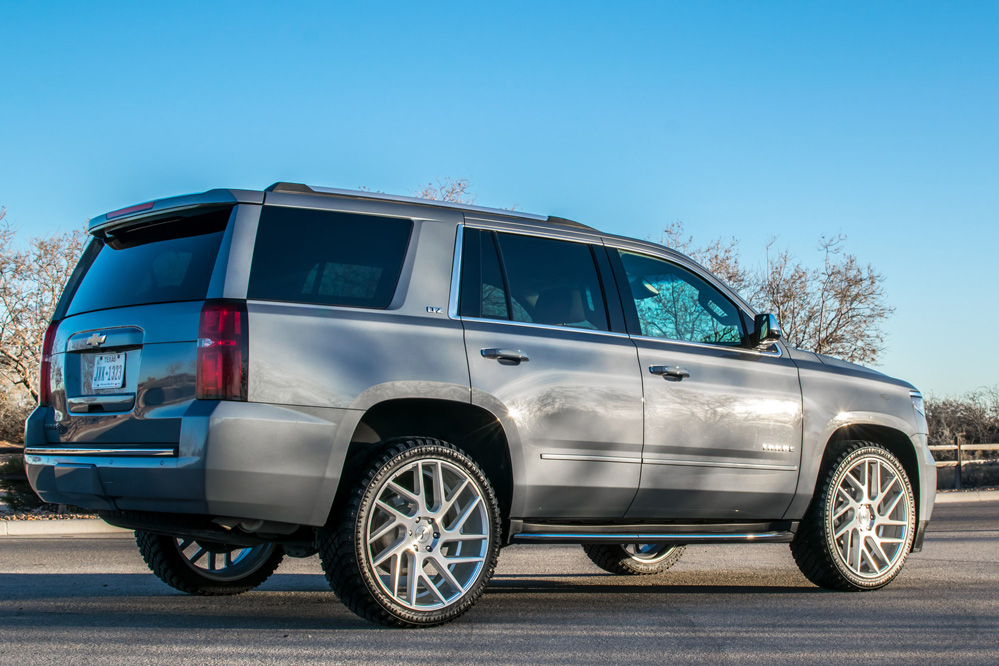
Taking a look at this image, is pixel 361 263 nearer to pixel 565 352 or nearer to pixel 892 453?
pixel 565 352

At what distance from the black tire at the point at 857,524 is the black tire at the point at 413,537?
232 centimetres

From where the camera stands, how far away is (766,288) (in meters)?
37.2

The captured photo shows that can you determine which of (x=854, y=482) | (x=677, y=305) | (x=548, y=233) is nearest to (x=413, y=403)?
(x=548, y=233)

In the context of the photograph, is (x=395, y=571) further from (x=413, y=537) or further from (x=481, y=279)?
(x=481, y=279)

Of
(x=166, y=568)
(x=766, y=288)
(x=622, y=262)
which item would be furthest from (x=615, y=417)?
(x=766, y=288)

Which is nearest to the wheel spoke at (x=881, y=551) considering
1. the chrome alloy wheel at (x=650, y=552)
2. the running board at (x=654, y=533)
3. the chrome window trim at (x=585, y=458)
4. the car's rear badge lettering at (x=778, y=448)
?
the running board at (x=654, y=533)

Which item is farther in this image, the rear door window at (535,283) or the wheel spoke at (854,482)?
the wheel spoke at (854,482)

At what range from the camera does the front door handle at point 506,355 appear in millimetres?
4965

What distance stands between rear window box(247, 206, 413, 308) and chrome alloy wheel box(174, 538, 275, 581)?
1.77 metres

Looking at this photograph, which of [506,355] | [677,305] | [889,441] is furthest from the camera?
[889,441]

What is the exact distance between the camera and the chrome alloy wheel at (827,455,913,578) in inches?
243

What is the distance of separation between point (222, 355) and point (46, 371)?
4.69 ft

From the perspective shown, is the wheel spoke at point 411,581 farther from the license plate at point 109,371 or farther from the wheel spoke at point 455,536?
the license plate at point 109,371

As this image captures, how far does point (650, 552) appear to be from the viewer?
7445 mm
